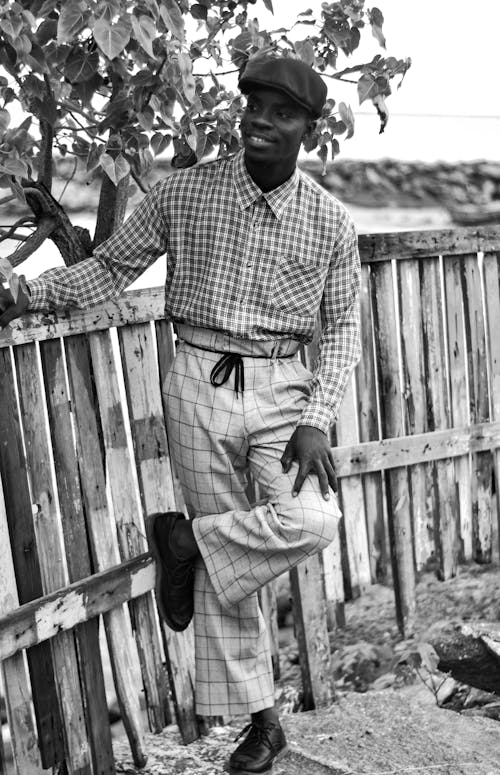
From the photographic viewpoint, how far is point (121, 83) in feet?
9.97

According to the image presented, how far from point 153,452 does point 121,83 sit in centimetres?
116

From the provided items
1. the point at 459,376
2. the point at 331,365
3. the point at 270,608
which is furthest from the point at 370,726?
the point at 459,376

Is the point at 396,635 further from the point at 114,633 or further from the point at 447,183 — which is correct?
the point at 447,183

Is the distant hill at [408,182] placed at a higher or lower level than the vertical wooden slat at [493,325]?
higher

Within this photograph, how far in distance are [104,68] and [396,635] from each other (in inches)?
102

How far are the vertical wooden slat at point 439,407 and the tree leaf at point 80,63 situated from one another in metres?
1.93

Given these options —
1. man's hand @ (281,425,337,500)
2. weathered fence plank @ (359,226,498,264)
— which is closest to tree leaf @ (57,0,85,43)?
man's hand @ (281,425,337,500)

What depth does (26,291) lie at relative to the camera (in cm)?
296

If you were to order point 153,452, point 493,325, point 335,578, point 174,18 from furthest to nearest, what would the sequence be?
point 493,325 < point 335,578 < point 153,452 < point 174,18

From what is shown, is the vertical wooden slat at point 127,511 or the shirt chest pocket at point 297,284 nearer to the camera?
the shirt chest pocket at point 297,284

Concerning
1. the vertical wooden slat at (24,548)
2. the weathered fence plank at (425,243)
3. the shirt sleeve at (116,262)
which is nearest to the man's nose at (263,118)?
the shirt sleeve at (116,262)

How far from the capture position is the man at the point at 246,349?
308 cm

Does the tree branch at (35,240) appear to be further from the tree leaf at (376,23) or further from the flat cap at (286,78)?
the tree leaf at (376,23)

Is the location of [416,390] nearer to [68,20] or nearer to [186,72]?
[186,72]
